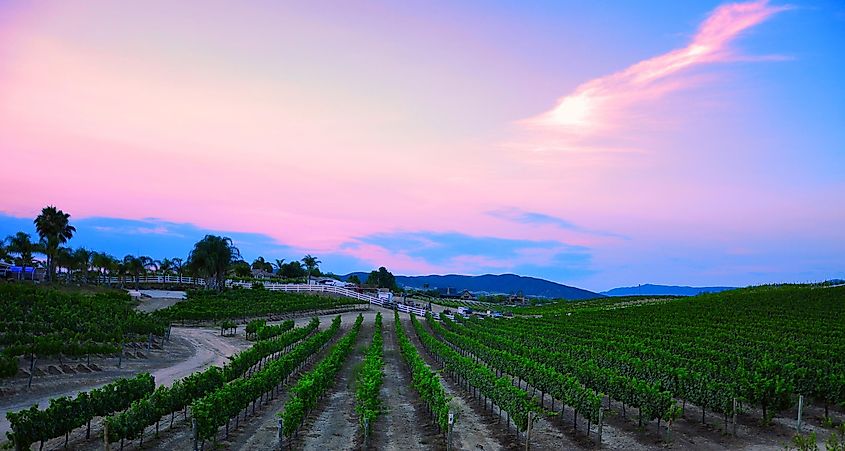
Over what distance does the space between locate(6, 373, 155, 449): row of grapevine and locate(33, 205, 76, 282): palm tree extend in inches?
2559

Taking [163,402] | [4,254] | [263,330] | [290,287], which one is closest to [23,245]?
[4,254]

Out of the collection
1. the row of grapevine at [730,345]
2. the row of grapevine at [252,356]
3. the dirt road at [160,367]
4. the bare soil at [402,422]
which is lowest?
the dirt road at [160,367]

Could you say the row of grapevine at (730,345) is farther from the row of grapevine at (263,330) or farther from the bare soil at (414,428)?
the row of grapevine at (263,330)

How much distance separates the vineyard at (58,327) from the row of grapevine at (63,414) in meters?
7.97

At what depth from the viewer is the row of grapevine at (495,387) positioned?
17.4m

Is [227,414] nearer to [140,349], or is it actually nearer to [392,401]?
[392,401]

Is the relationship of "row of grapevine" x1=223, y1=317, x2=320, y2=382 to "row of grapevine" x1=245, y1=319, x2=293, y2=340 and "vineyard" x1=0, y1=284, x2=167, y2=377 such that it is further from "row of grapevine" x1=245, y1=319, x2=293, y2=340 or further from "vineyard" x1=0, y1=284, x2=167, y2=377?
"vineyard" x1=0, y1=284, x2=167, y2=377

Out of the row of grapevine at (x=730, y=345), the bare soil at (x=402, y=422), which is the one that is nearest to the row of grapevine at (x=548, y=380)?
the row of grapevine at (x=730, y=345)

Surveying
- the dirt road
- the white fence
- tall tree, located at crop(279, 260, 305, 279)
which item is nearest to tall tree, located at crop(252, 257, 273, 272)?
tall tree, located at crop(279, 260, 305, 279)

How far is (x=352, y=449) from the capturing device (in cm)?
1641

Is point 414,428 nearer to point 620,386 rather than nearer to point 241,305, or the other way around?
point 620,386

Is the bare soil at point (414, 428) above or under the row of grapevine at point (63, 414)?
under

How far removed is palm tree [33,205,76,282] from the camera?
71.4 metres

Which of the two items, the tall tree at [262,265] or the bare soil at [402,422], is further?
the tall tree at [262,265]
